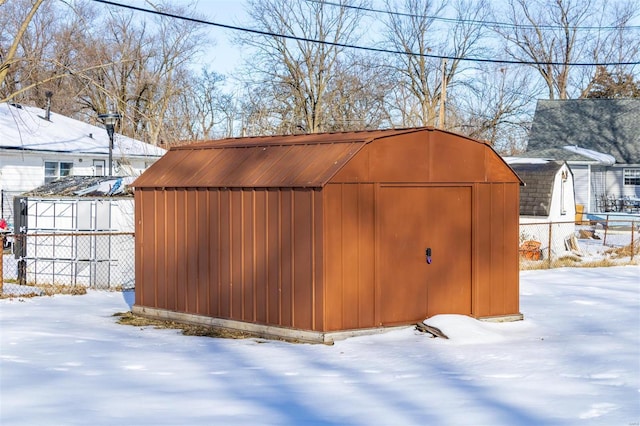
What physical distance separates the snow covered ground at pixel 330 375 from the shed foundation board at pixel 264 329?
0.16 meters

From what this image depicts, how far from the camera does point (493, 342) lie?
1210 cm

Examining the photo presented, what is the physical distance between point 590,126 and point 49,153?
27.8m

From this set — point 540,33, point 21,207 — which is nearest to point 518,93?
point 540,33

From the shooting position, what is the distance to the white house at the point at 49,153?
31.0 meters

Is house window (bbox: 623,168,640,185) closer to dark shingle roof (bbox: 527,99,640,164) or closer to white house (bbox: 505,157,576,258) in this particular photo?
dark shingle roof (bbox: 527,99,640,164)

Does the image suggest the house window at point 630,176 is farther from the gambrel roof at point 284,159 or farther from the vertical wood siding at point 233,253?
the vertical wood siding at point 233,253

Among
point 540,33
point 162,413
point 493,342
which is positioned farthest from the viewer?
point 540,33

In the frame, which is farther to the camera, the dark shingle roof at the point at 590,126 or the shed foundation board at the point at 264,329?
the dark shingle roof at the point at 590,126

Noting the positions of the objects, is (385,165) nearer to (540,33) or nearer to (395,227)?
(395,227)

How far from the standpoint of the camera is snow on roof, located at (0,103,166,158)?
1255 inches

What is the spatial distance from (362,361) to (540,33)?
55.4 m

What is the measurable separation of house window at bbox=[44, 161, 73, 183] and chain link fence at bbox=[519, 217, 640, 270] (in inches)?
672

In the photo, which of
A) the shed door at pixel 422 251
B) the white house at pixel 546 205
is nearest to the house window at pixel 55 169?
the white house at pixel 546 205

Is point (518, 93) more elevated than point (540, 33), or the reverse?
point (540, 33)
